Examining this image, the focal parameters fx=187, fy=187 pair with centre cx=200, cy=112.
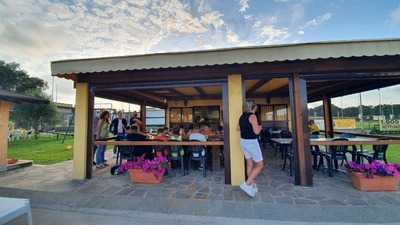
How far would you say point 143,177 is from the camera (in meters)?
3.70

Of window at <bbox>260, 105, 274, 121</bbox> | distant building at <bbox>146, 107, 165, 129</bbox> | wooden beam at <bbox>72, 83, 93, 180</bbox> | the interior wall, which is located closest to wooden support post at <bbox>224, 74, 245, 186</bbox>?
wooden beam at <bbox>72, 83, 93, 180</bbox>

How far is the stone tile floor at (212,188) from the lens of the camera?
2.83 metres

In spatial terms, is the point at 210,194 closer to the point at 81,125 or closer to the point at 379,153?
the point at 81,125

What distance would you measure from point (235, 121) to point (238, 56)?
1.22 metres

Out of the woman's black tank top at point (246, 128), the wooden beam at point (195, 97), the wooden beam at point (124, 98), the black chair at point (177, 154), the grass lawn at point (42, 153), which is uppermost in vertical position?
the wooden beam at point (195, 97)

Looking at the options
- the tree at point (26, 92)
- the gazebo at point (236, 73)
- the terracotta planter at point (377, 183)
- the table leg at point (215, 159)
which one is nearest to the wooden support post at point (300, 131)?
the gazebo at point (236, 73)

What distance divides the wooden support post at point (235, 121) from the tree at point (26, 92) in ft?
55.3

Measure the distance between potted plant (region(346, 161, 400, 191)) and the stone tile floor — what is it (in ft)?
0.42

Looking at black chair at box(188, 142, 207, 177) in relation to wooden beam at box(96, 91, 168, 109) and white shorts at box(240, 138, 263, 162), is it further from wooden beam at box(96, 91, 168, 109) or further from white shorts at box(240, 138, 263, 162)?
wooden beam at box(96, 91, 168, 109)

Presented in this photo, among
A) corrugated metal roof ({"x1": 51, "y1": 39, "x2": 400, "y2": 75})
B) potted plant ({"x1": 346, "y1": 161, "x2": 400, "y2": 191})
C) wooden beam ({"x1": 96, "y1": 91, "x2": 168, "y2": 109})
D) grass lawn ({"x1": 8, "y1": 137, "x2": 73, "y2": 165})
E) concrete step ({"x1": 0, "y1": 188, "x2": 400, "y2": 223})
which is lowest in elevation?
concrete step ({"x1": 0, "y1": 188, "x2": 400, "y2": 223})

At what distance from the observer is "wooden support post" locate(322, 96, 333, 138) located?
6.95 m

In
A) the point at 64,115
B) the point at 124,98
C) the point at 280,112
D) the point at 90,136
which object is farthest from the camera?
the point at 64,115

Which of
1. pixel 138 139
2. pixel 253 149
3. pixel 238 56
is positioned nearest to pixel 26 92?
pixel 138 139

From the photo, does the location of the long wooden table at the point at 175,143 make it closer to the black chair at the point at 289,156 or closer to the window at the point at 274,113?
the black chair at the point at 289,156
